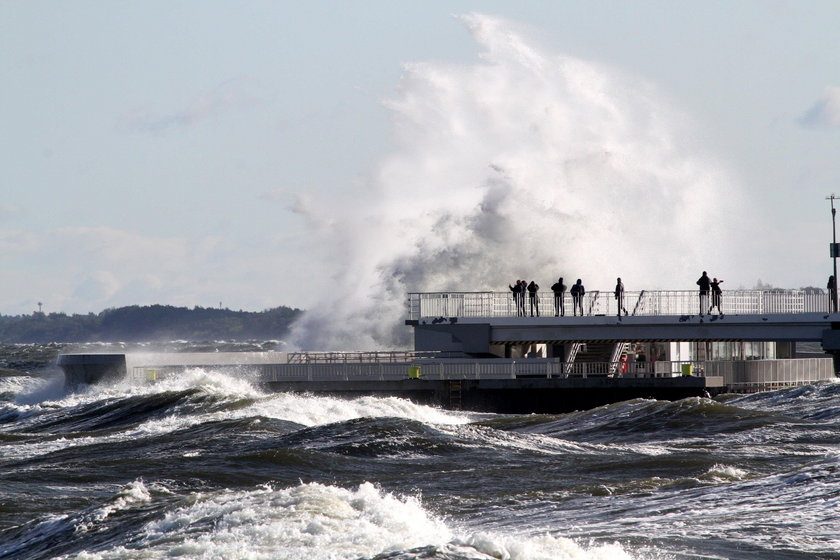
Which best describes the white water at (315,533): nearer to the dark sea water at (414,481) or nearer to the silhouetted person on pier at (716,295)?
the dark sea water at (414,481)

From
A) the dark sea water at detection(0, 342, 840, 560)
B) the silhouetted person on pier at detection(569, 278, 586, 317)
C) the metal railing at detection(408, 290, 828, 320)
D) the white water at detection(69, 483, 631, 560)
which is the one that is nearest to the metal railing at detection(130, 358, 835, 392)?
the dark sea water at detection(0, 342, 840, 560)

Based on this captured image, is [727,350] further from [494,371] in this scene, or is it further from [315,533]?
[315,533]

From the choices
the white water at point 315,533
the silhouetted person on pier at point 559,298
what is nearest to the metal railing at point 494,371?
the silhouetted person on pier at point 559,298

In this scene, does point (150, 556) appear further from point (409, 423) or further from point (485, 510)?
point (409, 423)

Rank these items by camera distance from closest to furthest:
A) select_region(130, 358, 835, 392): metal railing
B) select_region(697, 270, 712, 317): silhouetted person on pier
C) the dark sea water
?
the dark sea water < select_region(130, 358, 835, 392): metal railing < select_region(697, 270, 712, 317): silhouetted person on pier

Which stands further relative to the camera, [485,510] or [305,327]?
[305,327]

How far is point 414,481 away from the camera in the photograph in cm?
1811

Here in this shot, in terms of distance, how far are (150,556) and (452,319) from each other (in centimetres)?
2710

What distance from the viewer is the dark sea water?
1252 cm

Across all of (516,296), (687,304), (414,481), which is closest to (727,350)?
(687,304)

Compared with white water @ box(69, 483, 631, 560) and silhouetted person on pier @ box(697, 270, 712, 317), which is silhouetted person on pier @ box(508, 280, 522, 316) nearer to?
silhouetted person on pier @ box(697, 270, 712, 317)

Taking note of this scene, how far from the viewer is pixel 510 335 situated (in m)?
38.6

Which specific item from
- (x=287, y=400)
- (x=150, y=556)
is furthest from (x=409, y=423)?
(x=150, y=556)

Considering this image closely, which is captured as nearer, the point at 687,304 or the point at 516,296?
the point at 516,296
